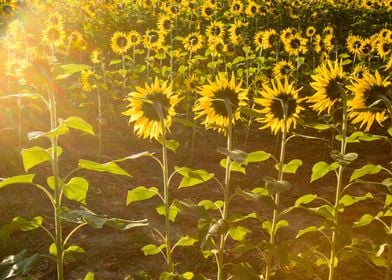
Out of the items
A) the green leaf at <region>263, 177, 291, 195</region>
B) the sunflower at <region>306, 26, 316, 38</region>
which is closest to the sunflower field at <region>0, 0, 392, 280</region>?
the green leaf at <region>263, 177, 291, 195</region>

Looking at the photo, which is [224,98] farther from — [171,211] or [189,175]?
[171,211]

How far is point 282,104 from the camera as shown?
10.3ft

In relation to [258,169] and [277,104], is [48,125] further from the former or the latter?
[277,104]

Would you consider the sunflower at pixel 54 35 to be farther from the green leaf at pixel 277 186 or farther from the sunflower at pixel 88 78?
the green leaf at pixel 277 186

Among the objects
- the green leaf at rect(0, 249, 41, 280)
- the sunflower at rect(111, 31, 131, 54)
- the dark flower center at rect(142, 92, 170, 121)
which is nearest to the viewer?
the green leaf at rect(0, 249, 41, 280)

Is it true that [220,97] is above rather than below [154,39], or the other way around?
above

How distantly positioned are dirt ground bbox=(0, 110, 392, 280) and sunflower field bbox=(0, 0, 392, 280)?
0.02m

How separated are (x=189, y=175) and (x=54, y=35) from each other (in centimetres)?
477

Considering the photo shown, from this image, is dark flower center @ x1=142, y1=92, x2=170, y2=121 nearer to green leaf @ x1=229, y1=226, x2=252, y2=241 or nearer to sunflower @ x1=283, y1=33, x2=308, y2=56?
green leaf @ x1=229, y1=226, x2=252, y2=241

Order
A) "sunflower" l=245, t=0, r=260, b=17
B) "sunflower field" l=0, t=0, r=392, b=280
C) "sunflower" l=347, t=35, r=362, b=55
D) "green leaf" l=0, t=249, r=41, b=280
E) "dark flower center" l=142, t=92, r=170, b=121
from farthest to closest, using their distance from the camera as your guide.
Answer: "sunflower" l=245, t=0, r=260, b=17 < "sunflower" l=347, t=35, r=362, b=55 < "dark flower center" l=142, t=92, r=170, b=121 < "sunflower field" l=0, t=0, r=392, b=280 < "green leaf" l=0, t=249, r=41, b=280

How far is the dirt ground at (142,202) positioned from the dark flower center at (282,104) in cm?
94

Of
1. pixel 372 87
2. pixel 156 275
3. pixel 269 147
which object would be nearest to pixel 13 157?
pixel 156 275

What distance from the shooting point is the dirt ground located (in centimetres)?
435

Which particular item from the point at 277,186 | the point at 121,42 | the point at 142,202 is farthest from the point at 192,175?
the point at 121,42
